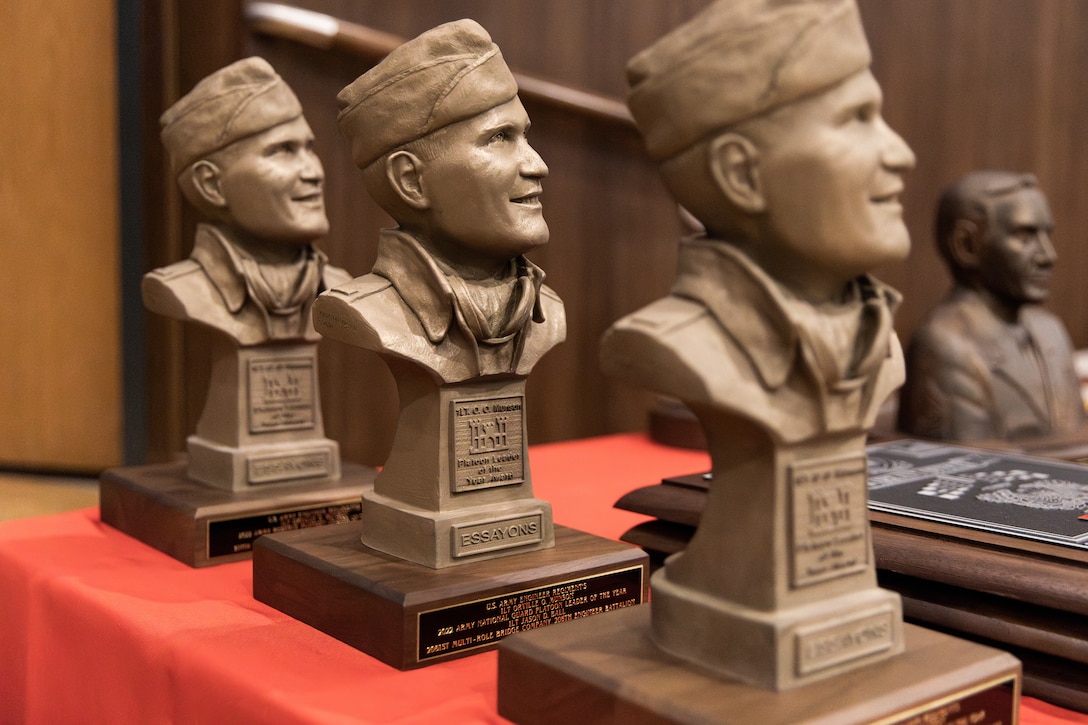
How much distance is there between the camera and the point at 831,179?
1.34 metres

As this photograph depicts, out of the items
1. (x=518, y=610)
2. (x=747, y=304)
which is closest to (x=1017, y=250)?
(x=518, y=610)

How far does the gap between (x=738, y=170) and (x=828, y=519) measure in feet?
1.49

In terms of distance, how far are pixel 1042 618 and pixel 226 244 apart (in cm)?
184

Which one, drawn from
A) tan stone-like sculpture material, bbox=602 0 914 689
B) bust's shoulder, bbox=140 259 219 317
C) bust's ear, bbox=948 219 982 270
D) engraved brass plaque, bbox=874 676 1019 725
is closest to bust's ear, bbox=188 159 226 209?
bust's shoulder, bbox=140 259 219 317

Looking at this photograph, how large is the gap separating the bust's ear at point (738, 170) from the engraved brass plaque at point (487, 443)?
749 millimetres

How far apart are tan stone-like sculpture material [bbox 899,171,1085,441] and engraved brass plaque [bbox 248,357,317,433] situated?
1969 mm

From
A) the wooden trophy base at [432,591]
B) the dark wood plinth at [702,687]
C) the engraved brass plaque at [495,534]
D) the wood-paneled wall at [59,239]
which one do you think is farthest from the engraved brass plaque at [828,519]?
the wood-paneled wall at [59,239]

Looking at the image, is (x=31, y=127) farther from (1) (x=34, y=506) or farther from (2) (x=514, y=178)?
(2) (x=514, y=178)

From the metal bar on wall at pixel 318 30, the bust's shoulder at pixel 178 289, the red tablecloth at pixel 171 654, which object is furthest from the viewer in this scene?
the metal bar on wall at pixel 318 30

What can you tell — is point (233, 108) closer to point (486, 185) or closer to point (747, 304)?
point (486, 185)

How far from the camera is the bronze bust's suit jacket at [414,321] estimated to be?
75.4 inches

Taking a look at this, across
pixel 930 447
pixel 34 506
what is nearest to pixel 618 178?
pixel 930 447

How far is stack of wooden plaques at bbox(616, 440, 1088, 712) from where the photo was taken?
1.70 m

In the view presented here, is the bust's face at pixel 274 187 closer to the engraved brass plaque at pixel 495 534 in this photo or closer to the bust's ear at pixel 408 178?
the bust's ear at pixel 408 178
